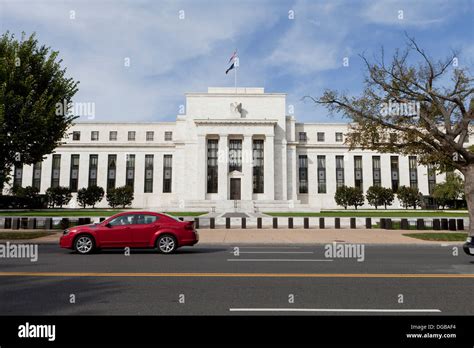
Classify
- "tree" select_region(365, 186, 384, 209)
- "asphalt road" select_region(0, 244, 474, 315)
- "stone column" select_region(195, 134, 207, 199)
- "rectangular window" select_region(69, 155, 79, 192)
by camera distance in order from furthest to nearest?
"rectangular window" select_region(69, 155, 79, 192) → "tree" select_region(365, 186, 384, 209) → "stone column" select_region(195, 134, 207, 199) → "asphalt road" select_region(0, 244, 474, 315)

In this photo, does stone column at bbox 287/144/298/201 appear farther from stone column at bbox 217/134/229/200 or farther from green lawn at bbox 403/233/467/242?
green lawn at bbox 403/233/467/242

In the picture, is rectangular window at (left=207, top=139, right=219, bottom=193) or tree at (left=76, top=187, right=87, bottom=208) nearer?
tree at (left=76, top=187, right=87, bottom=208)

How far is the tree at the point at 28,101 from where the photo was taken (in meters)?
17.2

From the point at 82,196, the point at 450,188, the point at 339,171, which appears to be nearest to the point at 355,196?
the point at 339,171

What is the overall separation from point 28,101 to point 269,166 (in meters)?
41.0

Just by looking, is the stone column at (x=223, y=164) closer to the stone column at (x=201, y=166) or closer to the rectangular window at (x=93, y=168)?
the stone column at (x=201, y=166)

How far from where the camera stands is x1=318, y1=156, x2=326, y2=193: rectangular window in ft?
200

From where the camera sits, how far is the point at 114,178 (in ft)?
199

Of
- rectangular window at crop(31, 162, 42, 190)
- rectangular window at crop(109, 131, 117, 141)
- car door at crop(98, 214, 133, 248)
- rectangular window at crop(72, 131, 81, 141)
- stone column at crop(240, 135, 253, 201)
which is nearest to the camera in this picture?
car door at crop(98, 214, 133, 248)

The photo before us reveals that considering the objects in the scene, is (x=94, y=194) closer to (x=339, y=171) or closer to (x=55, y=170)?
(x=55, y=170)

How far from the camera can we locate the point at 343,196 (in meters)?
55.8

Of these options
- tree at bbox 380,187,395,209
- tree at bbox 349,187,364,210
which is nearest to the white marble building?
tree at bbox 380,187,395,209

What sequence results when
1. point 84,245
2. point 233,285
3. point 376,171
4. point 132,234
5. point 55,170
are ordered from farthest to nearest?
point 376,171
point 55,170
point 84,245
point 132,234
point 233,285

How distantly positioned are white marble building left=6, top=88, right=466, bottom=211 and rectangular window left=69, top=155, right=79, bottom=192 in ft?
0.58
